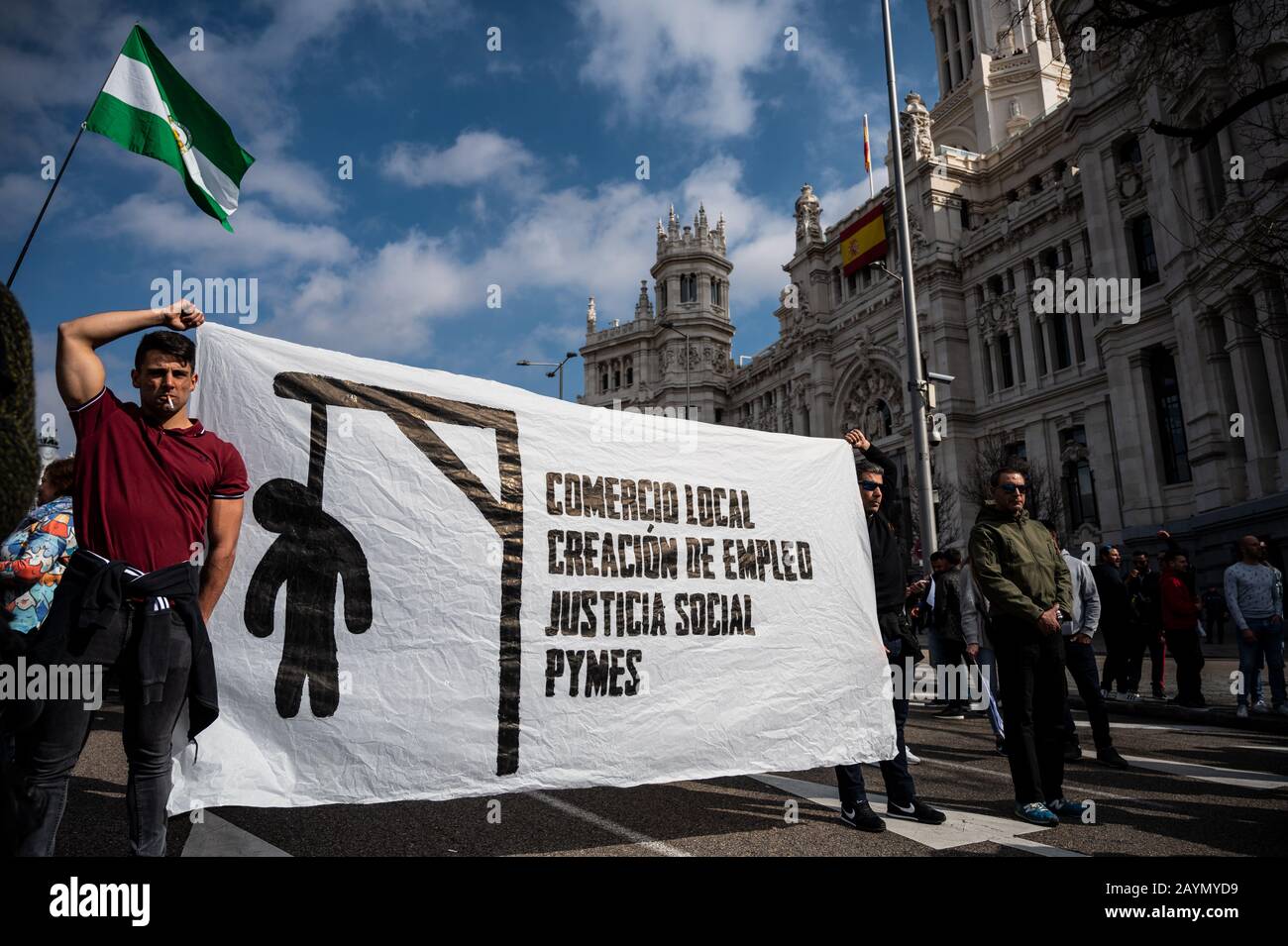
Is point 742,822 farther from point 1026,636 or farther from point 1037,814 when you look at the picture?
point 1026,636

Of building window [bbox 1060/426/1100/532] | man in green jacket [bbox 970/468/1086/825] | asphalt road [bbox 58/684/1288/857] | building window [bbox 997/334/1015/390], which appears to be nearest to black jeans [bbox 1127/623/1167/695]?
asphalt road [bbox 58/684/1288/857]

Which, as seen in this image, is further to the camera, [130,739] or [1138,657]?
[1138,657]

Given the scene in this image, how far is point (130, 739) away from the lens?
2.75 metres

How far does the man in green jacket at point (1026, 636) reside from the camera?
486cm

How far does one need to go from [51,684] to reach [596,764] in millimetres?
2419

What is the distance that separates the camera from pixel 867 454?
568cm

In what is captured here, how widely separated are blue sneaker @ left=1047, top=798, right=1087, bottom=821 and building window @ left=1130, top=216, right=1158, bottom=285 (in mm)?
30754

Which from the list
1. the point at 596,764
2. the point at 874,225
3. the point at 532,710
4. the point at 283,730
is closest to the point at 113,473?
the point at 283,730

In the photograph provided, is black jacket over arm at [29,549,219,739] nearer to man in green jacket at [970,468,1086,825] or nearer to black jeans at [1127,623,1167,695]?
man in green jacket at [970,468,1086,825]

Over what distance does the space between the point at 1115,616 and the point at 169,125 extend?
11.0 metres

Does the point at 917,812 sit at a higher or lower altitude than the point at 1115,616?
lower

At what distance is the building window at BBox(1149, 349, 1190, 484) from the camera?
28.5m

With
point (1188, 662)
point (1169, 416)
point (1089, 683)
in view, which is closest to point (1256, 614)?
point (1188, 662)

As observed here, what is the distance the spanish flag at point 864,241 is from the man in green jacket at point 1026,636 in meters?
46.4
